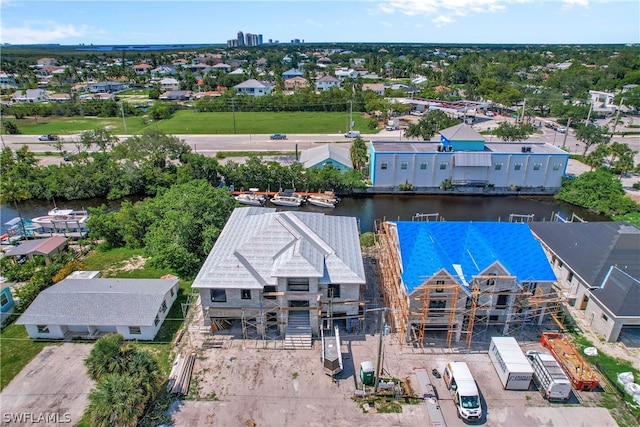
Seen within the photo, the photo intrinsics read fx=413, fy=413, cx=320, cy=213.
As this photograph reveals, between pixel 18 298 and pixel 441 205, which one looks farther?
pixel 441 205

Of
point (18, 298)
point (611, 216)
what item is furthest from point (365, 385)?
point (611, 216)

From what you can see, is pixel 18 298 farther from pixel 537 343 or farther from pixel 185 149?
pixel 537 343

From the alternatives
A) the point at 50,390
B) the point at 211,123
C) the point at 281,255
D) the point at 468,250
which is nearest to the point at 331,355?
the point at 281,255

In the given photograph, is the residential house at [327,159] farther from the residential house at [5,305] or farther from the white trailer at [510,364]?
the residential house at [5,305]

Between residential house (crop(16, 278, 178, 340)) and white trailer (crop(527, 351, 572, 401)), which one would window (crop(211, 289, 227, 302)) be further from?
white trailer (crop(527, 351, 572, 401))

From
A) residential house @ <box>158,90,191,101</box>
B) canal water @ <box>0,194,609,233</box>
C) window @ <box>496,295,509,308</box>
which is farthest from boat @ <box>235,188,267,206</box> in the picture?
residential house @ <box>158,90,191,101</box>
